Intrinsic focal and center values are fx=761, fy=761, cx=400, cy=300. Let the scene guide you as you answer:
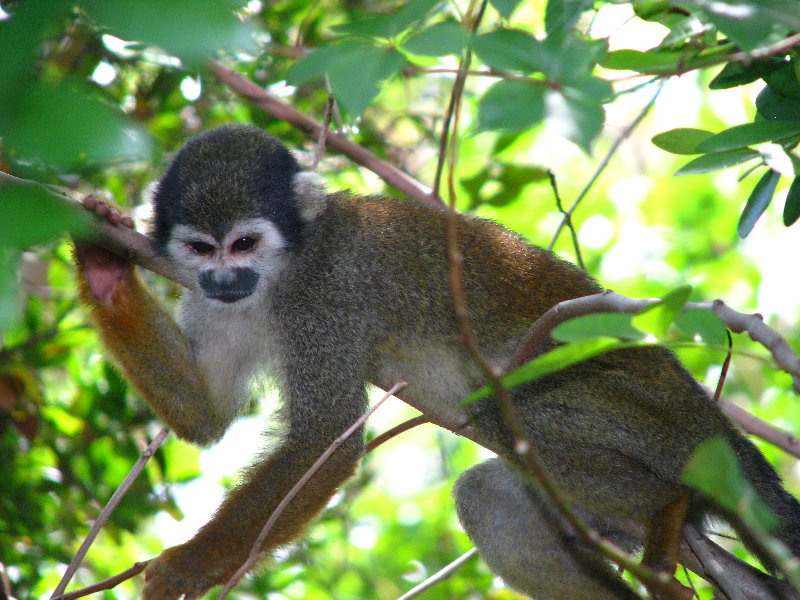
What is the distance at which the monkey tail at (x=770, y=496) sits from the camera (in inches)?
136

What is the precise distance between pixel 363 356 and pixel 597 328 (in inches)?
85.2

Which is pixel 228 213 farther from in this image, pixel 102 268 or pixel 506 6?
pixel 506 6

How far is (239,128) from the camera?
412 cm

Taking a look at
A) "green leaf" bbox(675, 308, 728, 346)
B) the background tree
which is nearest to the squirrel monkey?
the background tree

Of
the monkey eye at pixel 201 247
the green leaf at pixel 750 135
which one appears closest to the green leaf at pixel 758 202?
the green leaf at pixel 750 135

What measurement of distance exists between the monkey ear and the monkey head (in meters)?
0.01

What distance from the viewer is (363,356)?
12.8 ft

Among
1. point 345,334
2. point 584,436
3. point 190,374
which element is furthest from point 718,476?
point 190,374

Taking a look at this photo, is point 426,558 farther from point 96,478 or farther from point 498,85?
point 498,85

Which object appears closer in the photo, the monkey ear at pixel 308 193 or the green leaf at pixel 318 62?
the green leaf at pixel 318 62

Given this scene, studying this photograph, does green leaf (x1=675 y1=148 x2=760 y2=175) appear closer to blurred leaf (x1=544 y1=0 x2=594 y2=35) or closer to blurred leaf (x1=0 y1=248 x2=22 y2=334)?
blurred leaf (x1=544 y1=0 x2=594 y2=35)

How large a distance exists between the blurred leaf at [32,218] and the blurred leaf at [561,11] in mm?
1805

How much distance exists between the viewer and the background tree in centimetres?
110

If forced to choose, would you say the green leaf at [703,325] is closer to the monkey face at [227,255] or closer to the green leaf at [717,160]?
the green leaf at [717,160]
